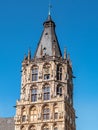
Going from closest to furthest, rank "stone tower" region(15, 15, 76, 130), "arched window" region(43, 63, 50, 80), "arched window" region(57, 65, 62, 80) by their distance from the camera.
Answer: "stone tower" region(15, 15, 76, 130) < "arched window" region(43, 63, 50, 80) < "arched window" region(57, 65, 62, 80)

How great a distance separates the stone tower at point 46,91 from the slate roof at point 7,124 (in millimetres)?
2724

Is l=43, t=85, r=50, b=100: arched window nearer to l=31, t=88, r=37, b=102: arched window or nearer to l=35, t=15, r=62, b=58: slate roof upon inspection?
l=31, t=88, r=37, b=102: arched window

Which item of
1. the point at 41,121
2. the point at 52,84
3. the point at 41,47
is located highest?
the point at 41,47

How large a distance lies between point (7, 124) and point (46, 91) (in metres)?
9.62

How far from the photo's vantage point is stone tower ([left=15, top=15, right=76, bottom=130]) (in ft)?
281

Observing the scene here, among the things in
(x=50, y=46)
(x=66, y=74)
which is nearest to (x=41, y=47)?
(x=50, y=46)

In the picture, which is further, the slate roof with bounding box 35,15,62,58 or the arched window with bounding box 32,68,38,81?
the slate roof with bounding box 35,15,62,58

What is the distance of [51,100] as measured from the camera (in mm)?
87062

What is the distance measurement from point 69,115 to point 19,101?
9559mm

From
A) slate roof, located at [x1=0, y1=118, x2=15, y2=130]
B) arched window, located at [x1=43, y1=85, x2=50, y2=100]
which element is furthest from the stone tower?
slate roof, located at [x1=0, y1=118, x2=15, y2=130]

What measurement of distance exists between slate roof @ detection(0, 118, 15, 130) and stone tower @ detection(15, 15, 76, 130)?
272 centimetres

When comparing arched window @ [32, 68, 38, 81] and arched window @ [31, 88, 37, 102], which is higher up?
arched window @ [32, 68, 38, 81]

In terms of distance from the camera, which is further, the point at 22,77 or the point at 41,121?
the point at 22,77

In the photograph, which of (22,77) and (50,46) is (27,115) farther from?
(50,46)
